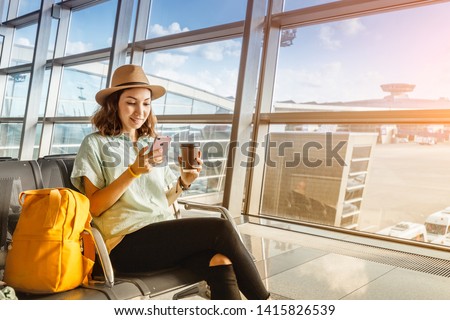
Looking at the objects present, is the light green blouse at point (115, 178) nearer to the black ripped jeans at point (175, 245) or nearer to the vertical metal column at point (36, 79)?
the black ripped jeans at point (175, 245)

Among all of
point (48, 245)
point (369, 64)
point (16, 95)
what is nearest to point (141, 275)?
point (48, 245)

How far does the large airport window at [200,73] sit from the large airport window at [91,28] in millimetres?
1079

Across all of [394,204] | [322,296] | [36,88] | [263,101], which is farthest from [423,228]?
[36,88]

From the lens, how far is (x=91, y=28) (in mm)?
6367

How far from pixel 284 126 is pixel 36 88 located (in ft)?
15.4

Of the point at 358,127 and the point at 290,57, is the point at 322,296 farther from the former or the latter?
the point at 290,57

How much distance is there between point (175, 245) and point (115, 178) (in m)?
0.37

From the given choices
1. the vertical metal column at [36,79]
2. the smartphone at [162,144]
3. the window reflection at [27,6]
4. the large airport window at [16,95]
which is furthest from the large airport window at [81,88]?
the smartphone at [162,144]

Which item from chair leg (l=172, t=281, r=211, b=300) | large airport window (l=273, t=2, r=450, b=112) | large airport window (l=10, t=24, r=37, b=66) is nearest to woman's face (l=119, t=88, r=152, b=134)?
chair leg (l=172, t=281, r=211, b=300)

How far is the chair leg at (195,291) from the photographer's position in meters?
1.68

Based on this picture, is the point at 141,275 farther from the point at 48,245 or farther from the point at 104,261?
the point at 48,245

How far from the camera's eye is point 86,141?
1639 mm

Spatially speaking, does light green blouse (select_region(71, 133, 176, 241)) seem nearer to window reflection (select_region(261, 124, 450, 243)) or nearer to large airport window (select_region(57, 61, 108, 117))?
window reflection (select_region(261, 124, 450, 243))

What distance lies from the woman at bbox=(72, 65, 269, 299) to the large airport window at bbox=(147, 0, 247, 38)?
2998 millimetres
